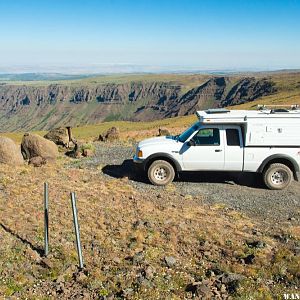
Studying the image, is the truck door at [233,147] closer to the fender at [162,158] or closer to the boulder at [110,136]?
the fender at [162,158]

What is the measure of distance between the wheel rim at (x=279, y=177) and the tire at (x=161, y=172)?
138 inches

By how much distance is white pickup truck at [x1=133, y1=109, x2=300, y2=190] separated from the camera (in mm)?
12398

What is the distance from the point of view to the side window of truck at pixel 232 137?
41.5ft

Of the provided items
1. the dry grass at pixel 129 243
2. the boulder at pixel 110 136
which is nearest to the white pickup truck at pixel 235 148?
the dry grass at pixel 129 243

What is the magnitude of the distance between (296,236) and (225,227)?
174cm

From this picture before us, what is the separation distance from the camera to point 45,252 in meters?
8.05

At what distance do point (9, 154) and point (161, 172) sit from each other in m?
6.72

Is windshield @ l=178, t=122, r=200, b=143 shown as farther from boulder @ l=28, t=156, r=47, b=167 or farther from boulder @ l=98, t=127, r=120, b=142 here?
boulder @ l=98, t=127, r=120, b=142

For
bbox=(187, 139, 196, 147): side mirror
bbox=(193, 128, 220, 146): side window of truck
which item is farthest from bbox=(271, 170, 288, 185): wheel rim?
bbox=(187, 139, 196, 147): side mirror

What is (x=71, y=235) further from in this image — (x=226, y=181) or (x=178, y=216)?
(x=226, y=181)

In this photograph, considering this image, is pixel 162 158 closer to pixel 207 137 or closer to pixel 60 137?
pixel 207 137

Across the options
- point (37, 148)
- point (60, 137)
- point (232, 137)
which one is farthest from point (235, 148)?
point (60, 137)

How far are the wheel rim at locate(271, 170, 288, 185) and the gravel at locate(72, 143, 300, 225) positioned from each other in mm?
359

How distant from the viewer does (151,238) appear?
8914 millimetres
